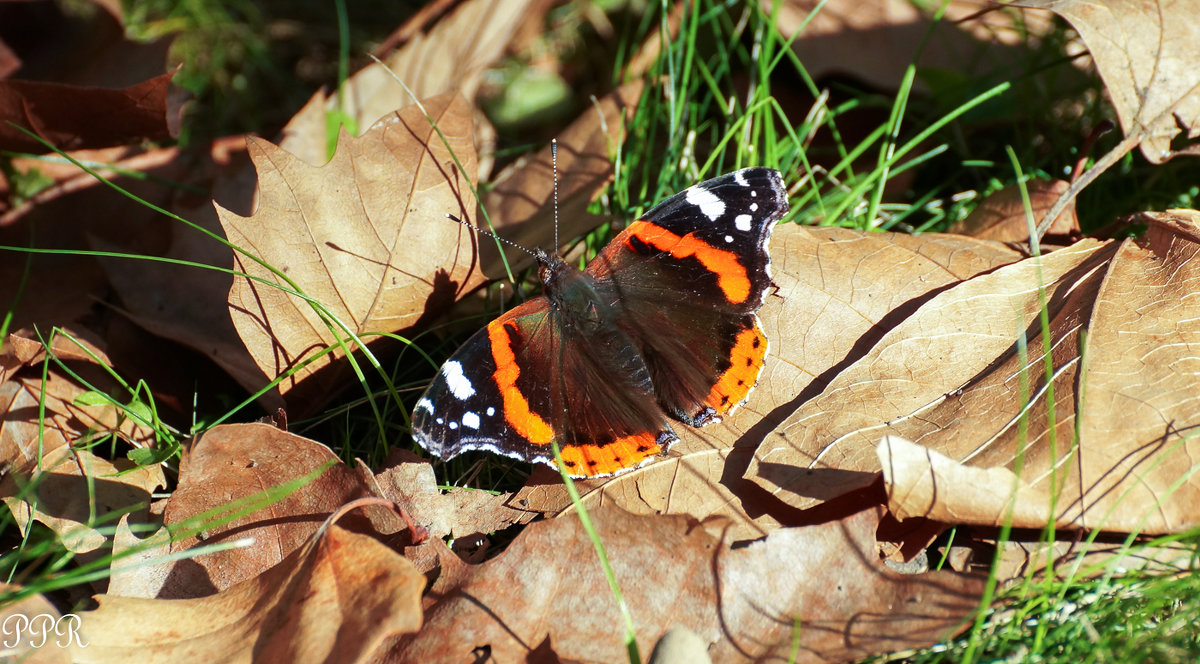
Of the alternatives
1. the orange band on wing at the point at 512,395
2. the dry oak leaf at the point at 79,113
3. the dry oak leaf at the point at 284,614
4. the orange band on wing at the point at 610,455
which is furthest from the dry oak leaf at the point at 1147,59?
the dry oak leaf at the point at 79,113

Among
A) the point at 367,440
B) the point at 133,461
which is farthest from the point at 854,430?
the point at 133,461

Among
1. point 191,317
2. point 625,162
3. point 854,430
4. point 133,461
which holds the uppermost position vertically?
point 625,162

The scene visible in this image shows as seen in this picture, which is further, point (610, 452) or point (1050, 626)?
point (610, 452)

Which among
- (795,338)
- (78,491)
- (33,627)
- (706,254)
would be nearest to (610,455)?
(795,338)

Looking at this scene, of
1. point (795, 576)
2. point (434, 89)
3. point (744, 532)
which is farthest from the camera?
point (434, 89)

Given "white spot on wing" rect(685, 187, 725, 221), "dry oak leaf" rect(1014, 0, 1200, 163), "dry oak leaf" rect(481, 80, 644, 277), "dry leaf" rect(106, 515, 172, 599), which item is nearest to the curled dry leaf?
"dry leaf" rect(106, 515, 172, 599)

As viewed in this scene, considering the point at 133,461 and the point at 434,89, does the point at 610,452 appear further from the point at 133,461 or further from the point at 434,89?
the point at 434,89
